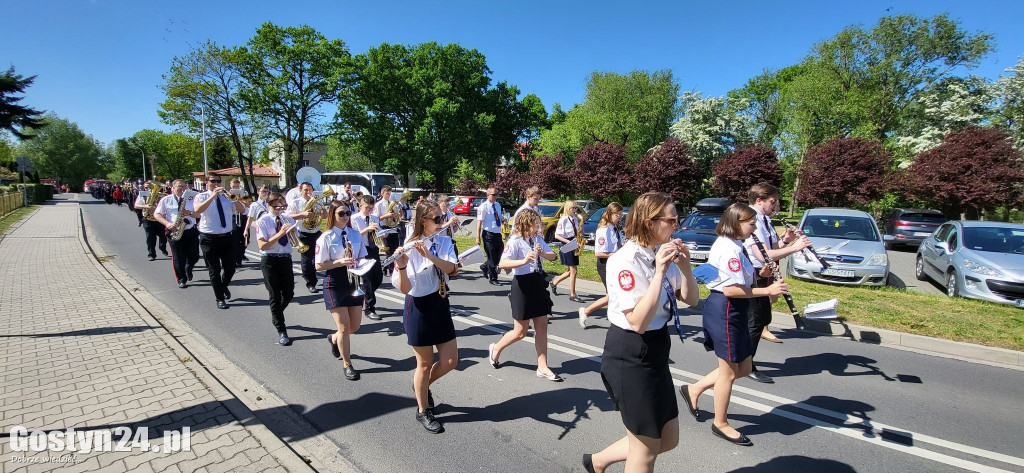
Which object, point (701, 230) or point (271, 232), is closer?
point (271, 232)

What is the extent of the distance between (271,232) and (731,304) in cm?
509

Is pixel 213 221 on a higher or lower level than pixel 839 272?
higher

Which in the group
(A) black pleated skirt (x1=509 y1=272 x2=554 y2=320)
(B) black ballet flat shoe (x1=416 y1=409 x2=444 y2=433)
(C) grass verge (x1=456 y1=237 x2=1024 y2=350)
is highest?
(A) black pleated skirt (x1=509 y1=272 x2=554 y2=320)

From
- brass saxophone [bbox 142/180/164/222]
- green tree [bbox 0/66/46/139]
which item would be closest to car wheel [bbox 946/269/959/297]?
brass saxophone [bbox 142/180/164/222]

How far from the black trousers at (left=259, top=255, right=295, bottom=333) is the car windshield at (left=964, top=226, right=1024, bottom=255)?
38.8ft

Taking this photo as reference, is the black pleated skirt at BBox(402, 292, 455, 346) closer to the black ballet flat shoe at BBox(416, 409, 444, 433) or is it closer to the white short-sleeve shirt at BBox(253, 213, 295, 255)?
the black ballet flat shoe at BBox(416, 409, 444, 433)

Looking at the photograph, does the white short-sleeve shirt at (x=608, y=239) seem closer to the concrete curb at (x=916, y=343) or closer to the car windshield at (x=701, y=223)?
the concrete curb at (x=916, y=343)

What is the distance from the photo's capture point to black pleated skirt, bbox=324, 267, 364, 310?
4742 millimetres

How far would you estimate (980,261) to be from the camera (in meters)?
8.05

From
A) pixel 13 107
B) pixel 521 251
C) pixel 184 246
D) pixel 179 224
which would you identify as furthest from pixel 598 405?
pixel 13 107

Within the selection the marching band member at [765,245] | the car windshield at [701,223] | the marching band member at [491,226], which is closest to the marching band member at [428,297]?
the marching band member at [765,245]

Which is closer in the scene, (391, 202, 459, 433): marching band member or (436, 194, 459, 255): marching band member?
(391, 202, 459, 433): marching band member

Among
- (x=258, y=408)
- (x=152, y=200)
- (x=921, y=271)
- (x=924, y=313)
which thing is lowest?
(x=258, y=408)

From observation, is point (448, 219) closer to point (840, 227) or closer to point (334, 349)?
point (334, 349)
